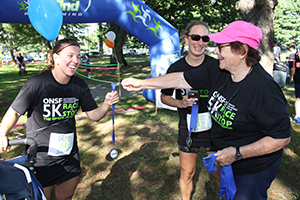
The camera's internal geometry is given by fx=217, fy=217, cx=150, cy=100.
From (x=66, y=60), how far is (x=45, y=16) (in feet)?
3.04

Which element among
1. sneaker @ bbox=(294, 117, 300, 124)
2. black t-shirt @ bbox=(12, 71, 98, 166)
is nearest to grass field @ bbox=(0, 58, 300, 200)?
sneaker @ bbox=(294, 117, 300, 124)

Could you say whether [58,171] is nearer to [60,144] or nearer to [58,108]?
[60,144]

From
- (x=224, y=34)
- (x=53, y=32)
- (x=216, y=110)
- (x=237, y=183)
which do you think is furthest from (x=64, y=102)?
(x=237, y=183)

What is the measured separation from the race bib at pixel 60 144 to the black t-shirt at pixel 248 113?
1391 mm

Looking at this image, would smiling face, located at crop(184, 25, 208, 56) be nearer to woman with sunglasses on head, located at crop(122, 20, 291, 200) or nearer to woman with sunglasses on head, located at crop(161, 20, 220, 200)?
woman with sunglasses on head, located at crop(161, 20, 220, 200)

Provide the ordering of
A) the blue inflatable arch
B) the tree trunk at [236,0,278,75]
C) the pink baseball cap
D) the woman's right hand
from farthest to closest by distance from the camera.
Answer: the tree trunk at [236,0,278,75]
the blue inflatable arch
the woman's right hand
the pink baseball cap

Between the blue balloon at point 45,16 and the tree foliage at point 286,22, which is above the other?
the tree foliage at point 286,22

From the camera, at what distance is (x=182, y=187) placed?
2594mm

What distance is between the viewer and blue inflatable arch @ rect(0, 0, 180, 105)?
232 inches

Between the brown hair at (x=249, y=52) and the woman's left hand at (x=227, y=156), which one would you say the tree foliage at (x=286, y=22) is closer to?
the brown hair at (x=249, y=52)

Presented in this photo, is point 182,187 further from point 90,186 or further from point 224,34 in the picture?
point 224,34

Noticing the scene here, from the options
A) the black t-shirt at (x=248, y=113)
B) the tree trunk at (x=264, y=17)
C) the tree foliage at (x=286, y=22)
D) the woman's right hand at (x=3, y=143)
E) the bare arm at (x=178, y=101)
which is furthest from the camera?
the tree foliage at (x=286, y=22)

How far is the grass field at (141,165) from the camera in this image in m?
3.12

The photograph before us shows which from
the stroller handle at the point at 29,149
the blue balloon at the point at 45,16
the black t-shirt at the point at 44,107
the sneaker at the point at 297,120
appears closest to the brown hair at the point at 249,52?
the black t-shirt at the point at 44,107
